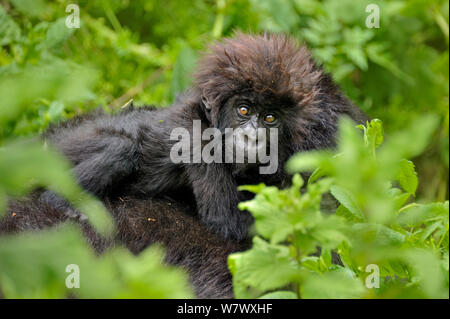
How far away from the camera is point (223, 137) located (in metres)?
3.34

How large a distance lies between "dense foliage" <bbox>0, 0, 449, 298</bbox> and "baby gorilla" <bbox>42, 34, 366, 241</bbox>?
250mm

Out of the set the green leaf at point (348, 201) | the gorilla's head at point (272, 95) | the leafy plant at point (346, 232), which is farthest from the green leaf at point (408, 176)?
the gorilla's head at point (272, 95)

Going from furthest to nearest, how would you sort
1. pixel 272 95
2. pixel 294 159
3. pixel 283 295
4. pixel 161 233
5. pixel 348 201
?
pixel 272 95 < pixel 161 233 < pixel 348 201 < pixel 283 295 < pixel 294 159

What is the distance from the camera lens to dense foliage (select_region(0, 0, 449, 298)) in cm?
143

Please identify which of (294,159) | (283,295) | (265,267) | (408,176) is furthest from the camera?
(408,176)

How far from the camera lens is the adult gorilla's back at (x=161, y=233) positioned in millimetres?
2605

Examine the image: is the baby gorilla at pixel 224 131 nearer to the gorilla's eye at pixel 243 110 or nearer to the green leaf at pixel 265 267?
the gorilla's eye at pixel 243 110

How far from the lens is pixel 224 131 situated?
11.0 ft

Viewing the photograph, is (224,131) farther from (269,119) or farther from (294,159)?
(294,159)

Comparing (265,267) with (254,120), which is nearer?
(265,267)

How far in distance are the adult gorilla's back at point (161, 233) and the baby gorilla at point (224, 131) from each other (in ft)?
0.45

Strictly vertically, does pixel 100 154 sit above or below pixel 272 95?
below

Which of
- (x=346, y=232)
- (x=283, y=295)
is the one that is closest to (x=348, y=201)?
(x=346, y=232)

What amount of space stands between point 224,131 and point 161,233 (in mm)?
780
